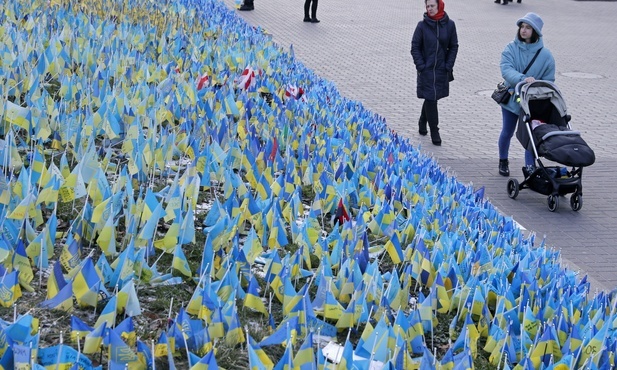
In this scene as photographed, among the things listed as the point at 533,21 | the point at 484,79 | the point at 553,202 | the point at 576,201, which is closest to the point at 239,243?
the point at 553,202

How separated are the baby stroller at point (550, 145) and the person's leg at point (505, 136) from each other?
0.54 meters

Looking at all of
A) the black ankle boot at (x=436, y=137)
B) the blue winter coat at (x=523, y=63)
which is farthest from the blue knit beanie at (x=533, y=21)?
the black ankle boot at (x=436, y=137)

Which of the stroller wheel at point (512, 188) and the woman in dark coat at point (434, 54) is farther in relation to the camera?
the woman in dark coat at point (434, 54)

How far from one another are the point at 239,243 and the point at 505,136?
5.82 m

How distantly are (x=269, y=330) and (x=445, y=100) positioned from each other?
1005cm

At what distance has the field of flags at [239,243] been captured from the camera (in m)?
3.04

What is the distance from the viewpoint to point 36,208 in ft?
12.3

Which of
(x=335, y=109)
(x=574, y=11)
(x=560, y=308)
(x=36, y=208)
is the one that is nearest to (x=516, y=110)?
(x=335, y=109)

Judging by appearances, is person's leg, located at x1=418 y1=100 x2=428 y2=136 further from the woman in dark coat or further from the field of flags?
the field of flags

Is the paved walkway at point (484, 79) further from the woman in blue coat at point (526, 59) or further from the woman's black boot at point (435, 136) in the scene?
the woman in blue coat at point (526, 59)

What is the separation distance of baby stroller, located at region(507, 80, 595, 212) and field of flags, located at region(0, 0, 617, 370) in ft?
6.61

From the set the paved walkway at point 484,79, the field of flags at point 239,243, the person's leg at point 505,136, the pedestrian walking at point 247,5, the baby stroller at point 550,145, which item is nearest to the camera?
the field of flags at point 239,243

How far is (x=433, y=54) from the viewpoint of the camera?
10.2 m

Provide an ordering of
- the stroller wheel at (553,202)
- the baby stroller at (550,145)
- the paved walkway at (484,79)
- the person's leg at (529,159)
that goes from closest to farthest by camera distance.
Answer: the baby stroller at (550,145), the paved walkway at (484,79), the stroller wheel at (553,202), the person's leg at (529,159)
